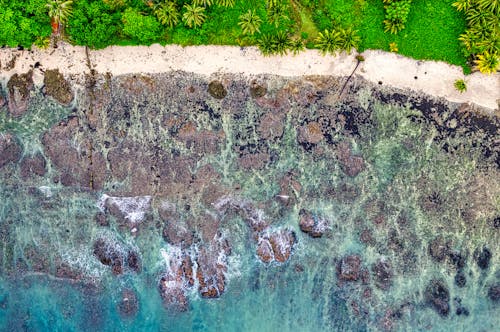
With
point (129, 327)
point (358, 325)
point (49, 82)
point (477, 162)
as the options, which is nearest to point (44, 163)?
point (49, 82)

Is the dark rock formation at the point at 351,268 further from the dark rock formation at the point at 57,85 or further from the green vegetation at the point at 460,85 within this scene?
the dark rock formation at the point at 57,85

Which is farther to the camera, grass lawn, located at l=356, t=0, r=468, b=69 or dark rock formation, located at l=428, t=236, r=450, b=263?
dark rock formation, located at l=428, t=236, r=450, b=263

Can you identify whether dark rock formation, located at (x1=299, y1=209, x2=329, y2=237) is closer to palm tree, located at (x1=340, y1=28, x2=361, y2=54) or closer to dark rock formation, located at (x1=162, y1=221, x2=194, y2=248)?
dark rock formation, located at (x1=162, y1=221, x2=194, y2=248)

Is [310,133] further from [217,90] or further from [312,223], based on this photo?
[217,90]

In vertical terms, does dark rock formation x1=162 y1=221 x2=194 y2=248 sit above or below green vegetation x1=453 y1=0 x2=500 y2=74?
below

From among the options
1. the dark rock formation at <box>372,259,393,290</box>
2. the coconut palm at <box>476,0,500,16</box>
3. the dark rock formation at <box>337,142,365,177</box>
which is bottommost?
the dark rock formation at <box>372,259,393,290</box>

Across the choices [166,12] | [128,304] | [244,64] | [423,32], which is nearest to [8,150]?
[128,304]

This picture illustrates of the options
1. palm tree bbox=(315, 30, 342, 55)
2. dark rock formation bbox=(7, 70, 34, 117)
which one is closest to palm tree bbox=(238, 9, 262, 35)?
palm tree bbox=(315, 30, 342, 55)

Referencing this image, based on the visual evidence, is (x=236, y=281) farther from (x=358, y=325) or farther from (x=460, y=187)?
(x=460, y=187)
